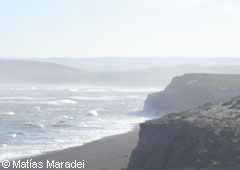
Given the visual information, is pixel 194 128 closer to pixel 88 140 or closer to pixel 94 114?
pixel 88 140

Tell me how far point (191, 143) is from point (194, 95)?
29573 mm

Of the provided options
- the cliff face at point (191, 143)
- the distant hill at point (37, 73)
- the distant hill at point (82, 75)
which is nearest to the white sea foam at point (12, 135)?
the cliff face at point (191, 143)

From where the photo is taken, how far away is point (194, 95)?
4706 centimetres

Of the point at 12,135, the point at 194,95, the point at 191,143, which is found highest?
the point at 191,143

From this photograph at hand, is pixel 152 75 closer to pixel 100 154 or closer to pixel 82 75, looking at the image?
pixel 82 75

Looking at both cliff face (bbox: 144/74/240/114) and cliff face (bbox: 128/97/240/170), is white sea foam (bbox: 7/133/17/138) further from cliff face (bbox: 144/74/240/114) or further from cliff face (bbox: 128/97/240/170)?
cliff face (bbox: 144/74/240/114)

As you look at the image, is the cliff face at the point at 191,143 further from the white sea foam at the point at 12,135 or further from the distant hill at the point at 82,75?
the distant hill at the point at 82,75

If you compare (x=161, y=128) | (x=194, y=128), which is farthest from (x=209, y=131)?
(x=161, y=128)

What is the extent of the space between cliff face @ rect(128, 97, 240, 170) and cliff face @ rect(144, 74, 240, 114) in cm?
2443

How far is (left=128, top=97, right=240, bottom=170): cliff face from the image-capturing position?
16641mm

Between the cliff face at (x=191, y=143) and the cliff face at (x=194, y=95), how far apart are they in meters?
24.4

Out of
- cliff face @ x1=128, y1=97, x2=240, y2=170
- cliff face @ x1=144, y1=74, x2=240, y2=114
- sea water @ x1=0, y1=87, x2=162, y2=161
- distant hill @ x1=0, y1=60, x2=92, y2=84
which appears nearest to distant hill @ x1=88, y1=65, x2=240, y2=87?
distant hill @ x1=0, y1=60, x2=92, y2=84

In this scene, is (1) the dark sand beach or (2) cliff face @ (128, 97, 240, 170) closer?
(2) cliff face @ (128, 97, 240, 170)

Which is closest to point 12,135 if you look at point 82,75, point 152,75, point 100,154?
point 100,154
